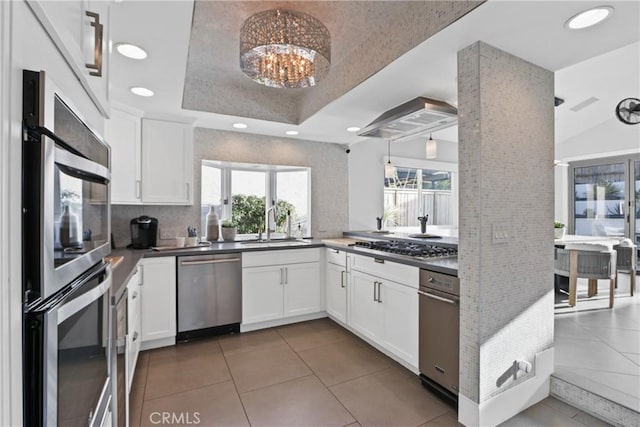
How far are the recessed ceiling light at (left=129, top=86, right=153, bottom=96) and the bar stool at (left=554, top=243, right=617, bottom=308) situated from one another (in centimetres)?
457

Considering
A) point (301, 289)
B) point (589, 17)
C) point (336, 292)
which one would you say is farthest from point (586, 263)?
point (301, 289)

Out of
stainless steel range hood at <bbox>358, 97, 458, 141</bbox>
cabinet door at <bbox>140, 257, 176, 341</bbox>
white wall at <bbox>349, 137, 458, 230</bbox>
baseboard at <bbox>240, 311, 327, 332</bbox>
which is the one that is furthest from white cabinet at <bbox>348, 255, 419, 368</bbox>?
cabinet door at <bbox>140, 257, 176, 341</bbox>

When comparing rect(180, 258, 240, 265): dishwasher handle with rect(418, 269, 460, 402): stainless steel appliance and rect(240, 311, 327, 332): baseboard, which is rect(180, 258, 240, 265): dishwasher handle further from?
rect(418, 269, 460, 402): stainless steel appliance

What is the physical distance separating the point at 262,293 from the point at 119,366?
1.90 meters

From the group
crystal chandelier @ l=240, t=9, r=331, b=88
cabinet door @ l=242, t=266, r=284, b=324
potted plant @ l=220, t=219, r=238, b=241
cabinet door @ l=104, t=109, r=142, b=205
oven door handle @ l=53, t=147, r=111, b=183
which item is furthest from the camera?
potted plant @ l=220, t=219, r=238, b=241

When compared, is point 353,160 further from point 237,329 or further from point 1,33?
point 1,33

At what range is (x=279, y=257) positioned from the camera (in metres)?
3.40

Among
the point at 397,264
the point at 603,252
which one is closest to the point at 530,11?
the point at 397,264

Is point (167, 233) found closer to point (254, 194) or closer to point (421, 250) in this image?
point (254, 194)

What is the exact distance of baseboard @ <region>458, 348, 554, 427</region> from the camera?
1.83m

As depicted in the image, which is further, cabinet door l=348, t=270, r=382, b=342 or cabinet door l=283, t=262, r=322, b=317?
cabinet door l=283, t=262, r=322, b=317

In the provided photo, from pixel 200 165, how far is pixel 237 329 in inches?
73.3

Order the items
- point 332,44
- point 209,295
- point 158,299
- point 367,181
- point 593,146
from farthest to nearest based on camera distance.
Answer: point 593,146
point 367,181
point 209,295
point 158,299
point 332,44

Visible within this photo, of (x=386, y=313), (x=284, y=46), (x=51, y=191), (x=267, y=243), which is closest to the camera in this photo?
(x=51, y=191)
